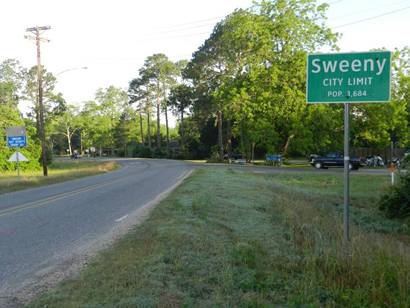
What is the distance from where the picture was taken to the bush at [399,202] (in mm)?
14141

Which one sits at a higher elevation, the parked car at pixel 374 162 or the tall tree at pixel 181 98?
the tall tree at pixel 181 98

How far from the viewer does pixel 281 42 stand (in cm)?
4103

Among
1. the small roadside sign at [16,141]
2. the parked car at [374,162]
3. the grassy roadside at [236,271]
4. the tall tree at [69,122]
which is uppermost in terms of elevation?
the tall tree at [69,122]

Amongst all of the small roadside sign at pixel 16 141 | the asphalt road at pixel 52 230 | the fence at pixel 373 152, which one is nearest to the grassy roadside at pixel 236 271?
the asphalt road at pixel 52 230

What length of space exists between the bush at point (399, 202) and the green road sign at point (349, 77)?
943 centimetres

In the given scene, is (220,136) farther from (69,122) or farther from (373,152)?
(69,122)

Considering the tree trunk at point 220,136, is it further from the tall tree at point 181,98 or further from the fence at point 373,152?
the fence at point 373,152

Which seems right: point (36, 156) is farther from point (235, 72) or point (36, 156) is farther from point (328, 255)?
point (328, 255)

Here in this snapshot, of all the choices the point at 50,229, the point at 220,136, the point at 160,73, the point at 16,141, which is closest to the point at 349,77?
the point at 50,229

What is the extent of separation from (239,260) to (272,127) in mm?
39410

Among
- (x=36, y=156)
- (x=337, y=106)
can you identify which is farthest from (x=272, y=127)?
(x=36, y=156)

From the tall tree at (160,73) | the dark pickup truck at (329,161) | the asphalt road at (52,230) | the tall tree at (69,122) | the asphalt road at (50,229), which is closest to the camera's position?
the asphalt road at (52,230)

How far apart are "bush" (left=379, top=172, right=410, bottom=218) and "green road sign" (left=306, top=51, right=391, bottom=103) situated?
9428 millimetres

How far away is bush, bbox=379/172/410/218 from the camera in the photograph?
1414 centimetres
